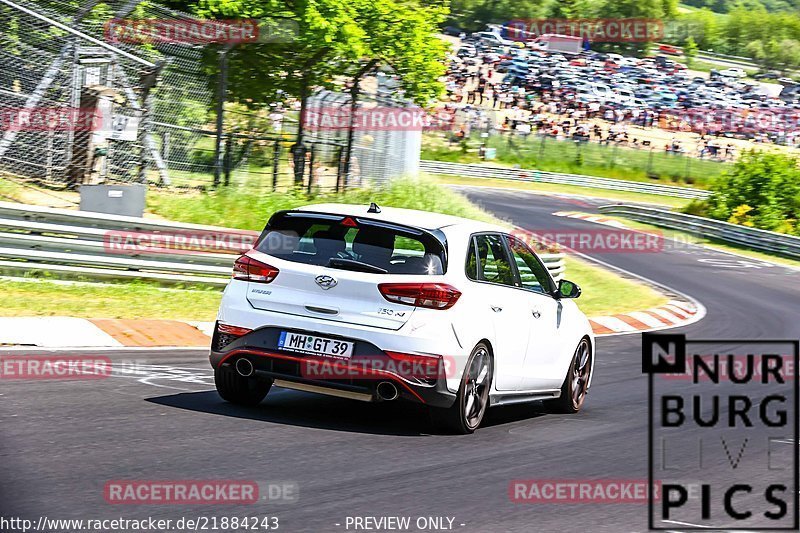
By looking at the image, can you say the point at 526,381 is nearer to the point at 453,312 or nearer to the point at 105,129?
the point at 453,312

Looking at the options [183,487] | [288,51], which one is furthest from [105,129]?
[183,487]

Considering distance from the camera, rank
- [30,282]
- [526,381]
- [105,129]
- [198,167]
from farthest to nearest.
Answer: [198,167], [105,129], [30,282], [526,381]

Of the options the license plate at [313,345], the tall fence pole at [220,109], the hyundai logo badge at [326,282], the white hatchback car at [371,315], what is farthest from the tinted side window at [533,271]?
the tall fence pole at [220,109]

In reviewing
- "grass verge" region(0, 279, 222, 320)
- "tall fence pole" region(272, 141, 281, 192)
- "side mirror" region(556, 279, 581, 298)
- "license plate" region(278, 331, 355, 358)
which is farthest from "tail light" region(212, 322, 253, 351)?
"tall fence pole" region(272, 141, 281, 192)

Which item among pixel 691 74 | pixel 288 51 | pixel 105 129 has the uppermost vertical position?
pixel 691 74

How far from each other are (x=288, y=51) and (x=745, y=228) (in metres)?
22.3

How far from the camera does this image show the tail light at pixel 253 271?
7.80m

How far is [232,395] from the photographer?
8266mm

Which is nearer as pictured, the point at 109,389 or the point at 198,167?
the point at 109,389

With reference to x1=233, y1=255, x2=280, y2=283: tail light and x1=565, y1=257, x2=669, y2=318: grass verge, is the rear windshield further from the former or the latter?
x1=565, y1=257, x2=669, y2=318: grass verge

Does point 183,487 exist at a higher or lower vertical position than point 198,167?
lower

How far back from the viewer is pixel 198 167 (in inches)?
716

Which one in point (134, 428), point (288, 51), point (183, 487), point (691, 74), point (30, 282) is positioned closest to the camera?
point (183, 487)

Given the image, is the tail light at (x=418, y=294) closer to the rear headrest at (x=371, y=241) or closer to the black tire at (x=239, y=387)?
the rear headrest at (x=371, y=241)
